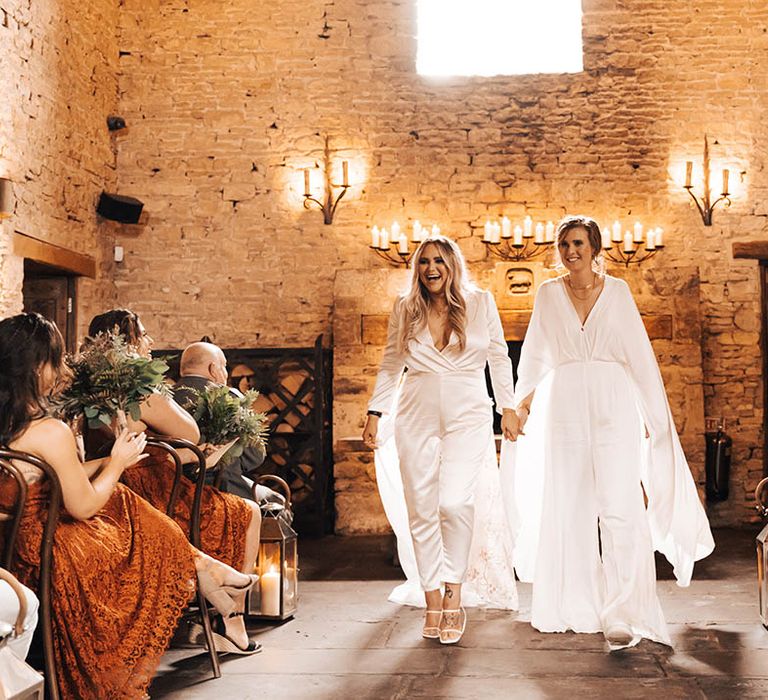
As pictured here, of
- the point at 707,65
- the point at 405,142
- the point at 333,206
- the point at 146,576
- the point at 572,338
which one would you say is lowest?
the point at 146,576

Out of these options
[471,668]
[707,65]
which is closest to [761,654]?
[471,668]

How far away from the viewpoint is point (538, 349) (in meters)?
4.04

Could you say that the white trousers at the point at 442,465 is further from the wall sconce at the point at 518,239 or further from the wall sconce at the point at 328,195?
the wall sconce at the point at 328,195

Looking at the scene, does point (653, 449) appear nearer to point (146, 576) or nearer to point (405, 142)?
point (146, 576)

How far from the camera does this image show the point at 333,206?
784 cm

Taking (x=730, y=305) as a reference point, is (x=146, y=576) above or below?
below

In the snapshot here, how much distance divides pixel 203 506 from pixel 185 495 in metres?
0.09

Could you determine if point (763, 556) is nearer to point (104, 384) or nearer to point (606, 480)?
point (606, 480)

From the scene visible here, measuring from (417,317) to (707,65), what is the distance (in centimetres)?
513

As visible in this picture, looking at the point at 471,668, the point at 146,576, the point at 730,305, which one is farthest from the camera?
the point at 730,305

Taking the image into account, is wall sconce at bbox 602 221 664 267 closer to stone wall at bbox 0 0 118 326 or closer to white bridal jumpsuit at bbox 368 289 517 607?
white bridal jumpsuit at bbox 368 289 517 607

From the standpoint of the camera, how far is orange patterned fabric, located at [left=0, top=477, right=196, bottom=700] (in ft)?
8.35

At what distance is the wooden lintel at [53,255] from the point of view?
6.17m

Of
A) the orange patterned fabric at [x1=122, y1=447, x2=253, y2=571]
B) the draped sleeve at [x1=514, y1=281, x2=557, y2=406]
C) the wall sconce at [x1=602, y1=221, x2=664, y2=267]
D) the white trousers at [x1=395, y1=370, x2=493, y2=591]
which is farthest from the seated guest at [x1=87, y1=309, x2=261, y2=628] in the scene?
the wall sconce at [x1=602, y1=221, x2=664, y2=267]
